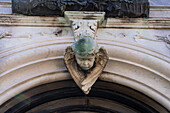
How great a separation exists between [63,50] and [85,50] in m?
0.58

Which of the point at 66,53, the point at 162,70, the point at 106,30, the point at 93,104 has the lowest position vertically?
the point at 93,104

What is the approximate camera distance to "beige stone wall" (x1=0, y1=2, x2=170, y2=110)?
286 centimetres

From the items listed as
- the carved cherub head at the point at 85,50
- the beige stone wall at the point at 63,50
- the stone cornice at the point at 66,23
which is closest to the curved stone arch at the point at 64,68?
the beige stone wall at the point at 63,50

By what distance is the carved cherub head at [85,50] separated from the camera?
2.51 m

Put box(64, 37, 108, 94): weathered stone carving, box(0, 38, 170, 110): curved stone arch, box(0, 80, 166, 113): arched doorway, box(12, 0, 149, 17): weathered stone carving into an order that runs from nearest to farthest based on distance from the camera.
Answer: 1. box(64, 37, 108, 94): weathered stone carving
2. box(0, 38, 170, 110): curved stone arch
3. box(0, 80, 166, 113): arched doorway
4. box(12, 0, 149, 17): weathered stone carving

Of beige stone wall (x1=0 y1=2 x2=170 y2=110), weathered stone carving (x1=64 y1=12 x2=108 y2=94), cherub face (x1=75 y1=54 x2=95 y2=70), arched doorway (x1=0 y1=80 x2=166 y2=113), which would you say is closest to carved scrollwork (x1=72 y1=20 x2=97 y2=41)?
weathered stone carving (x1=64 y1=12 x2=108 y2=94)

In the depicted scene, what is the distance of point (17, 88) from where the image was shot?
2.85 m

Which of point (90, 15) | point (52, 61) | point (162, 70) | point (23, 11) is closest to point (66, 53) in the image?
point (52, 61)

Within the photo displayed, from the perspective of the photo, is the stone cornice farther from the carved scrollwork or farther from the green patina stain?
the green patina stain

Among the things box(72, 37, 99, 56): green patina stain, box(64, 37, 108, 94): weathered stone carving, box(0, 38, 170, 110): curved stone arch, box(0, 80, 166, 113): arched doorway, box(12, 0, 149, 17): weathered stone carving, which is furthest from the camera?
box(12, 0, 149, 17): weathered stone carving

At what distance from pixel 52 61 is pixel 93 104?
82cm

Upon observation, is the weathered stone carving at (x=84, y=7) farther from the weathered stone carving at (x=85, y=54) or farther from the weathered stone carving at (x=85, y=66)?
the weathered stone carving at (x=85, y=66)

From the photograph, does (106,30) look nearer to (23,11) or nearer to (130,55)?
(130,55)

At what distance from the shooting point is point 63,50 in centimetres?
303
